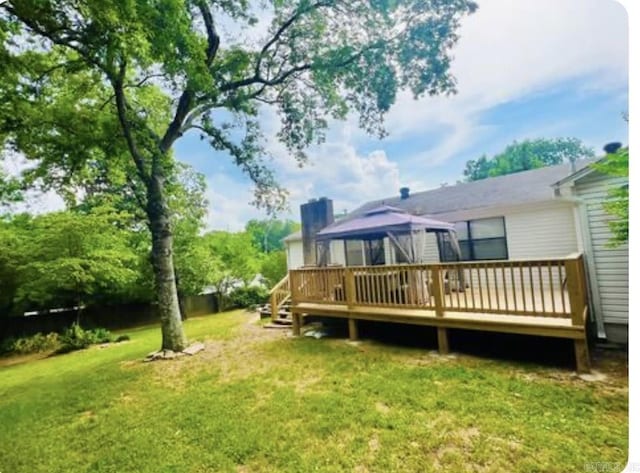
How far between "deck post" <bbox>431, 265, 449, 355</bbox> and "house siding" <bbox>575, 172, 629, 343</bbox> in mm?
2180

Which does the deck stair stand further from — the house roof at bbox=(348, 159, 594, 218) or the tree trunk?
the house roof at bbox=(348, 159, 594, 218)

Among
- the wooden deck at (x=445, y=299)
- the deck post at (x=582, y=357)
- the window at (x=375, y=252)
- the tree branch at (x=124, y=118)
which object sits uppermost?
the tree branch at (x=124, y=118)

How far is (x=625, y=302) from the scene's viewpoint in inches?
163

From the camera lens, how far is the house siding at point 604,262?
418 cm

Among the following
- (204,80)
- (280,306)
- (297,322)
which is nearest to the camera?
(204,80)

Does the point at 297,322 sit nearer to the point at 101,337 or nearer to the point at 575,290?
the point at 575,290

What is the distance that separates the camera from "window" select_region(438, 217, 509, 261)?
25.4ft

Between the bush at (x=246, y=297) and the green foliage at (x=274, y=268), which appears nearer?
the bush at (x=246, y=297)

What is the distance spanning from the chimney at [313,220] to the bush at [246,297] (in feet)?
8.66

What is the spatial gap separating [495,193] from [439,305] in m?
5.51

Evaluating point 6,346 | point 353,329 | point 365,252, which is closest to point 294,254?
point 365,252

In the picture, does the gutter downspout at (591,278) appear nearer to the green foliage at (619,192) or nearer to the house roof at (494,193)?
the green foliage at (619,192)

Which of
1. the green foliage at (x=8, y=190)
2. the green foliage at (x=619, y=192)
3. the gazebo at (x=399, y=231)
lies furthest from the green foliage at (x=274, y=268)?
the green foliage at (x=619, y=192)

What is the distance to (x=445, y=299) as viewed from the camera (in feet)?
17.5
